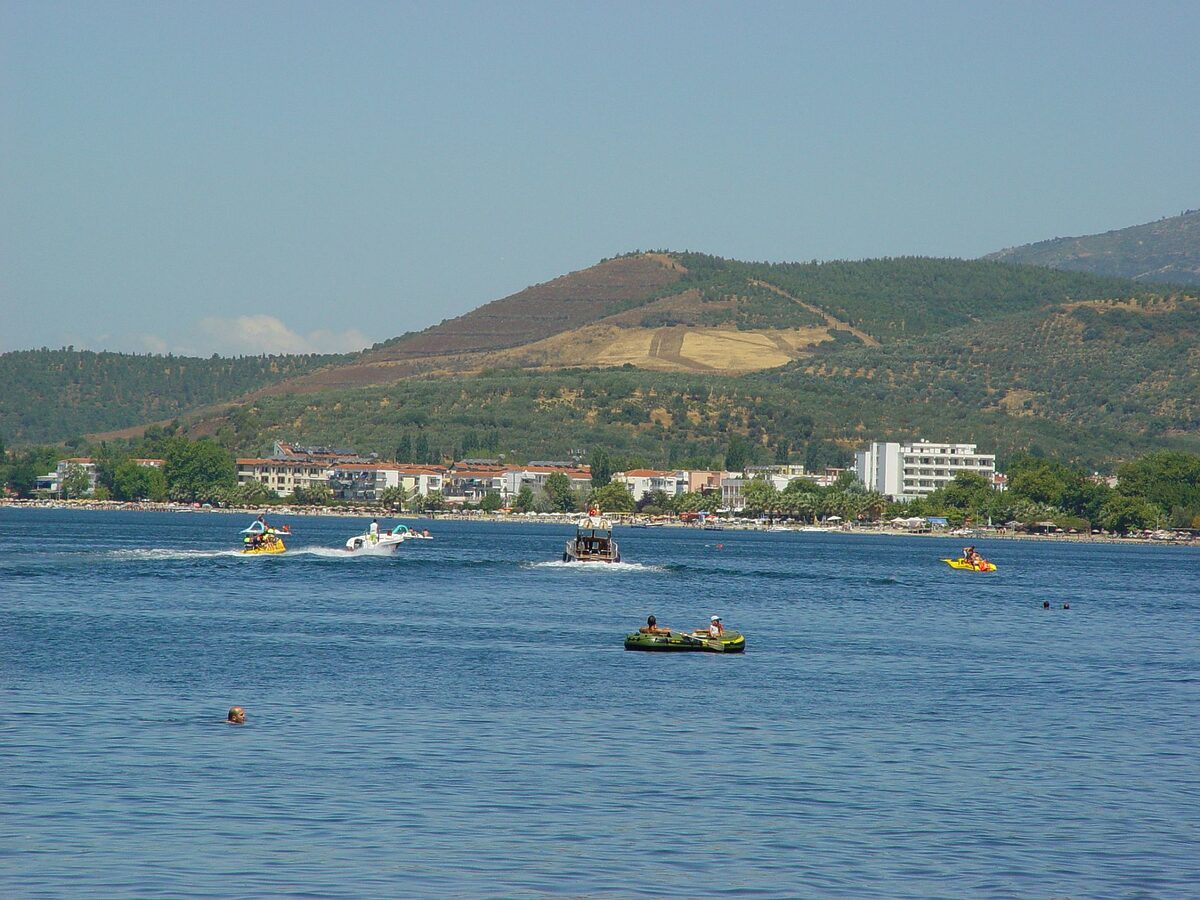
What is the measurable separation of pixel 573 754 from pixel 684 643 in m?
22.8

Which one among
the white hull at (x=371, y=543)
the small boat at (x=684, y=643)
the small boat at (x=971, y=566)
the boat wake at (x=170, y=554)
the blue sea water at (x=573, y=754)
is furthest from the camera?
the small boat at (x=971, y=566)

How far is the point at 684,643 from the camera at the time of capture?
198ft

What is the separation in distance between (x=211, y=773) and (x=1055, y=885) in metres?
16.4

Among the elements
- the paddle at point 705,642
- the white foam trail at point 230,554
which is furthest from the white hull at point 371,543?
the paddle at point 705,642

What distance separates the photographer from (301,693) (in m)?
46.7

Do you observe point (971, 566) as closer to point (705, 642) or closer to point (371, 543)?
point (371, 543)

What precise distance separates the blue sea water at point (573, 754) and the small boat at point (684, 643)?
964 millimetres

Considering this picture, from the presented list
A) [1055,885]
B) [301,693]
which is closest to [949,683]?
[301,693]

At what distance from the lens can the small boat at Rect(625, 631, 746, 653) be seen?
198ft

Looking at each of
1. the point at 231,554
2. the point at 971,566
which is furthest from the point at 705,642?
the point at 971,566

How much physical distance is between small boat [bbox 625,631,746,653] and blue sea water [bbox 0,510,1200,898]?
964 mm

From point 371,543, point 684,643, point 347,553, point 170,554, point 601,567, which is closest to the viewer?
point 684,643

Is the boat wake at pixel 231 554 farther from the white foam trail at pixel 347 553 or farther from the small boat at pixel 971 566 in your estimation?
the small boat at pixel 971 566

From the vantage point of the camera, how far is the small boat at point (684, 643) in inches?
2376
